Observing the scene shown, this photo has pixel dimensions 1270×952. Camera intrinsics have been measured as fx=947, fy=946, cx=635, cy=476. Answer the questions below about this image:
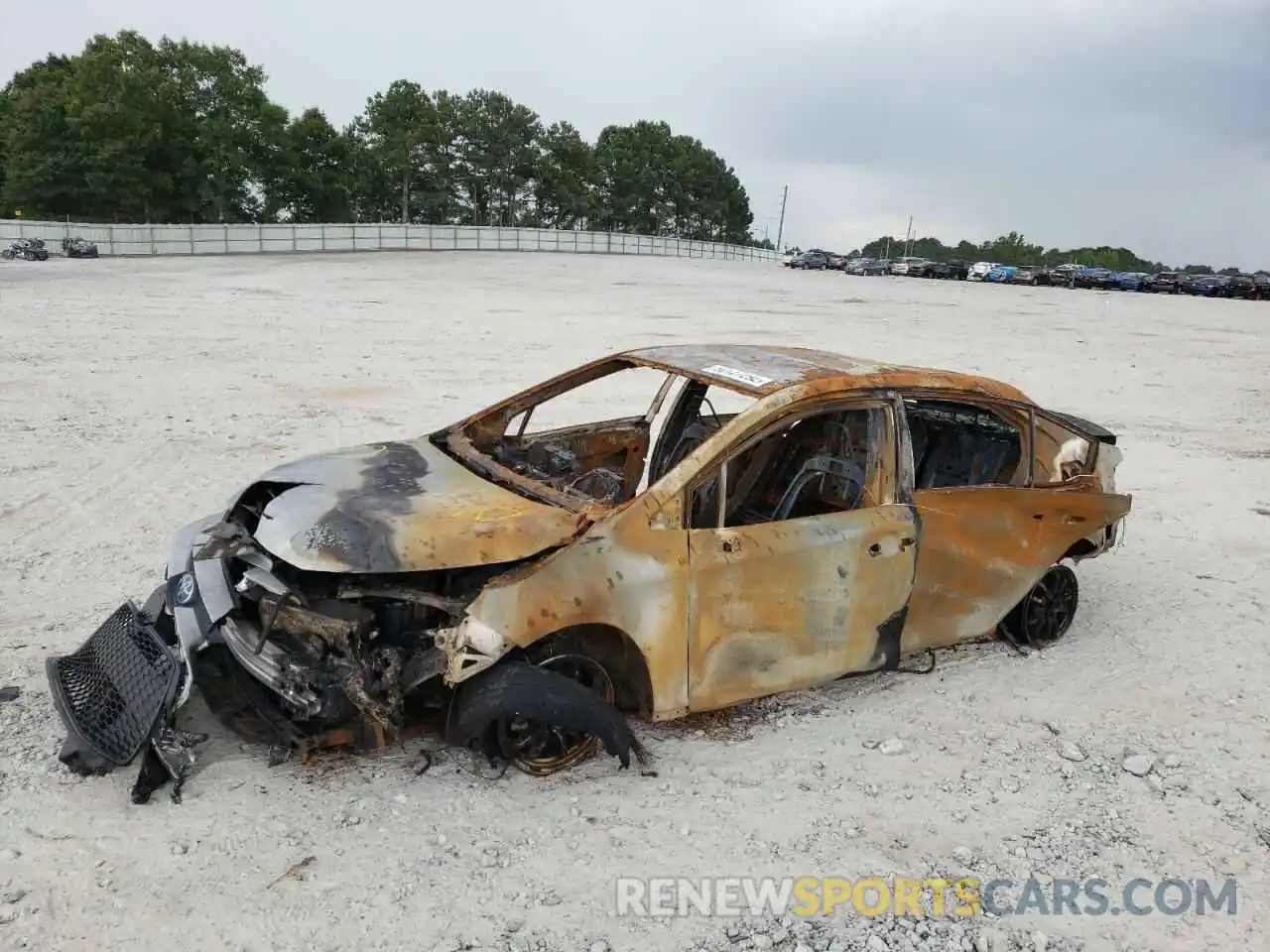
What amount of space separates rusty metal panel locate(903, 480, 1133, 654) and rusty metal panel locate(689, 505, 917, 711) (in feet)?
0.54

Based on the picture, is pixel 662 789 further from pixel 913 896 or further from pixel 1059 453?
pixel 1059 453

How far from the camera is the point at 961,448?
561 centimetres

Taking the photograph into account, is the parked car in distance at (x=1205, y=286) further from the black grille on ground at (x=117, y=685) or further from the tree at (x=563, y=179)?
the black grille on ground at (x=117, y=685)

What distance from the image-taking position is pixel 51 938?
9.30 feet

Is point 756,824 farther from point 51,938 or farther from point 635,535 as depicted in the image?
point 51,938

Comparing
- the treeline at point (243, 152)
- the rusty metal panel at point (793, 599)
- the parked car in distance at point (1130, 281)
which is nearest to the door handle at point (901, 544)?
the rusty metal panel at point (793, 599)

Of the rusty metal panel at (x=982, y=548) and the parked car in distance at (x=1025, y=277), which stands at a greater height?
the parked car in distance at (x=1025, y=277)

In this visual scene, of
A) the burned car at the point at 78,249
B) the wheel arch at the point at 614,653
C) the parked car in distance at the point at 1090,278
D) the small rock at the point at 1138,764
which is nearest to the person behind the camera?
the wheel arch at the point at 614,653

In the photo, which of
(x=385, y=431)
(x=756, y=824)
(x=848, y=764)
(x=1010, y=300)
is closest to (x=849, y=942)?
(x=756, y=824)

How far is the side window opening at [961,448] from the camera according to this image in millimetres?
5434

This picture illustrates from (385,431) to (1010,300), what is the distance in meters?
29.3

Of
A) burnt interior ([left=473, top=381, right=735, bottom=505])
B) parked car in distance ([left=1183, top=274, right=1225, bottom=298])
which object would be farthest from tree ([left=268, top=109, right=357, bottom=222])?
burnt interior ([left=473, top=381, right=735, bottom=505])

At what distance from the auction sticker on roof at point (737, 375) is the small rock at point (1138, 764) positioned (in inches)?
88.3

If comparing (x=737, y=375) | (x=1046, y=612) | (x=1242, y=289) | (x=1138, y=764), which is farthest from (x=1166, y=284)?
(x=737, y=375)
